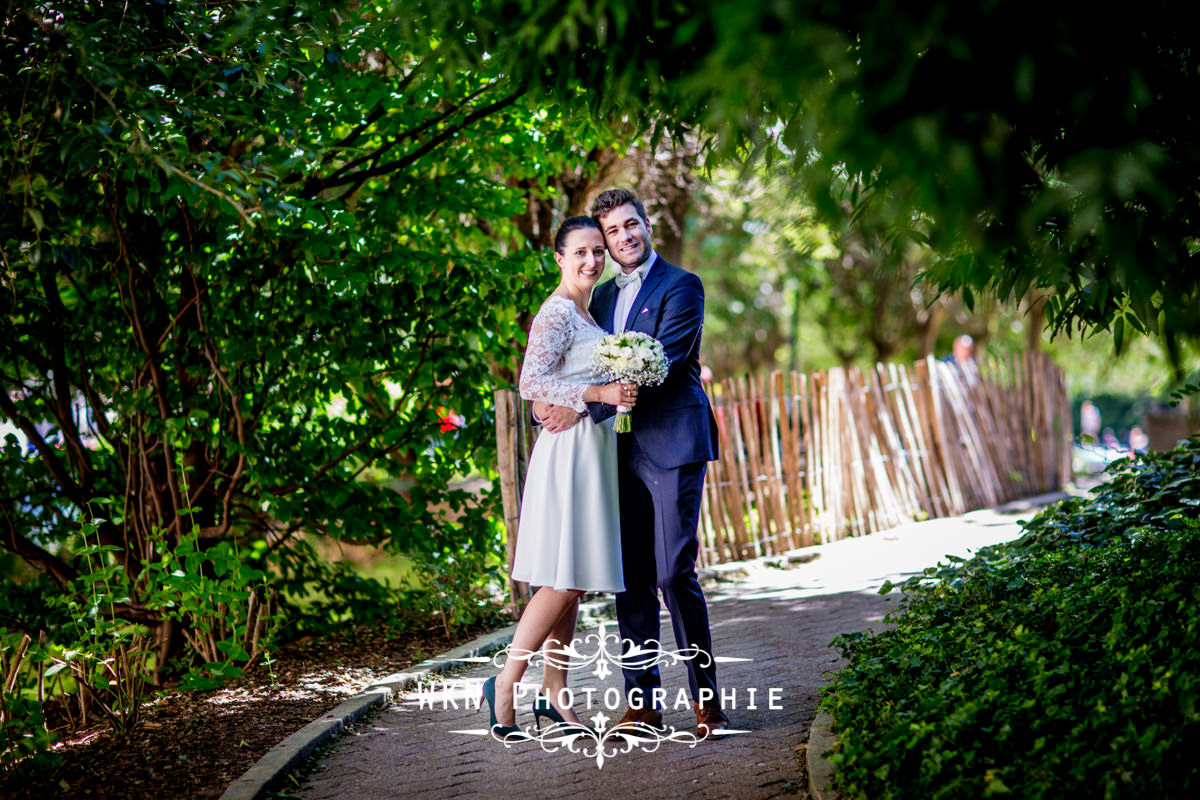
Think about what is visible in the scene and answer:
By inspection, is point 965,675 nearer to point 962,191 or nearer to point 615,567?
point 615,567

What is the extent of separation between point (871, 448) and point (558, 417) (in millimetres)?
7491

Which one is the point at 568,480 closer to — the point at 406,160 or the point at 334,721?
the point at 334,721

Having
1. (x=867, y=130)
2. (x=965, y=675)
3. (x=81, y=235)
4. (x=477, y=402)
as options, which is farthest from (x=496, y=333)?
(x=867, y=130)

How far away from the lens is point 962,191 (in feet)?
7.44

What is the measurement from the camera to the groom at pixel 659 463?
4309mm

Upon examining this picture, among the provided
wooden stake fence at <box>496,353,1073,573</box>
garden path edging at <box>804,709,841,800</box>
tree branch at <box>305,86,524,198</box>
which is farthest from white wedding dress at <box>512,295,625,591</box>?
wooden stake fence at <box>496,353,1073,573</box>

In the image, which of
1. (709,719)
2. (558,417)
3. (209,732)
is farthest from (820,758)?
(209,732)

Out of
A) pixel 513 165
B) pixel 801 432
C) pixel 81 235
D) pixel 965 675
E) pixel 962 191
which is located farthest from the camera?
pixel 801 432

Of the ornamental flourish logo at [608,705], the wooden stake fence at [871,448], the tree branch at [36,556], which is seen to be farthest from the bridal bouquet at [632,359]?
the tree branch at [36,556]

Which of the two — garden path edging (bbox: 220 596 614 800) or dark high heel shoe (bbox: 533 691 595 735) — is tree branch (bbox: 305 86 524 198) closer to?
garden path edging (bbox: 220 596 614 800)

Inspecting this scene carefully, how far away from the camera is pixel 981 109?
8.02 feet

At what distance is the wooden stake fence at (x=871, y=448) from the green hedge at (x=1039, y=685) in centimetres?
317

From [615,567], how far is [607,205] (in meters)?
1.54

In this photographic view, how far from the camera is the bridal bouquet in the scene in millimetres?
4156
